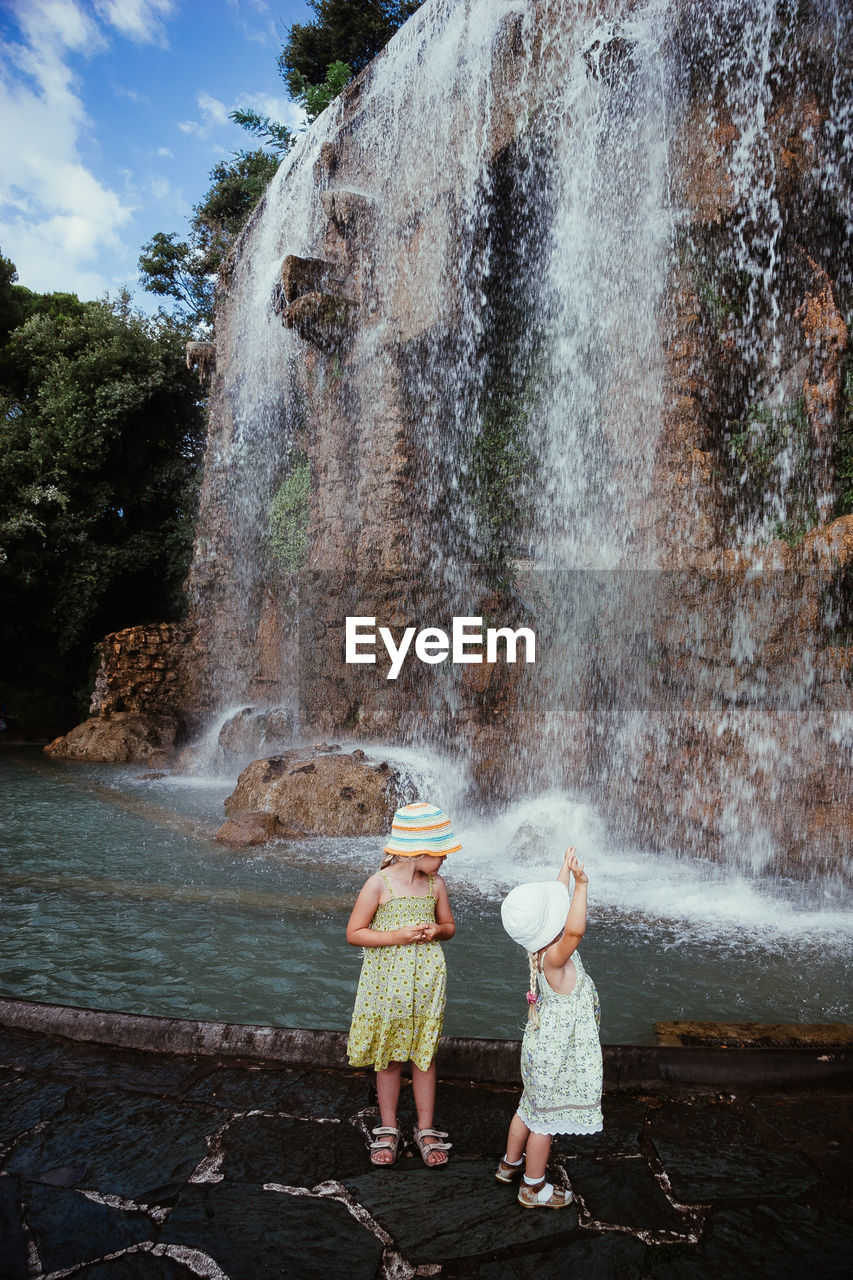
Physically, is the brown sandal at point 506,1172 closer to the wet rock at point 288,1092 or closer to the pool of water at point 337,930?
the wet rock at point 288,1092

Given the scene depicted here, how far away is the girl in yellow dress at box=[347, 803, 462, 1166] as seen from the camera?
10.1 feet

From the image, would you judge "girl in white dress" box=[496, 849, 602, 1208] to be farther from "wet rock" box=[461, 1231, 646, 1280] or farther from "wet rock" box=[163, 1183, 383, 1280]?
"wet rock" box=[163, 1183, 383, 1280]

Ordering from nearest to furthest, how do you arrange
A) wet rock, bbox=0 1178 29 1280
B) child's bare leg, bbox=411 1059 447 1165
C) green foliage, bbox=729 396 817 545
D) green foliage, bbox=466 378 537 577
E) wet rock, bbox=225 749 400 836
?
wet rock, bbox=0 1178 29 1280, child's bare leg, bbox=411 1059 447 1165, wet rock, bbox=225 749 400 836, green foliage, bbox=729 396 817 545, green foliage, bbox=466 378 537 577

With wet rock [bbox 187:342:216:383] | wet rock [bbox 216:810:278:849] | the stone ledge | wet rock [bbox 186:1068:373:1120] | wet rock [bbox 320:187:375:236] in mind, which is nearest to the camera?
wet rock [bbox 186:1068:373:1120]

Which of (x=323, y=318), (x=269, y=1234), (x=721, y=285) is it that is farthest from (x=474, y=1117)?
(x=323, y=318)

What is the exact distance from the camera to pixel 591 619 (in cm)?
1065

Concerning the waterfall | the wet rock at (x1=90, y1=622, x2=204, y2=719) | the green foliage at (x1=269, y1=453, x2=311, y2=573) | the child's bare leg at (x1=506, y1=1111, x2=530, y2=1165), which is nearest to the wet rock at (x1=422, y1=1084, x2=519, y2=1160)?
the child's bare leg at (x1=506, y1=1111, x2=530, y2=1165)

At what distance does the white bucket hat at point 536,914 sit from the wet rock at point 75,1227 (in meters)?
1.46

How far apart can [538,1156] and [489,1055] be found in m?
0.88

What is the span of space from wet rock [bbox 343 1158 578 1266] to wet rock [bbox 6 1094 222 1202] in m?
0.63

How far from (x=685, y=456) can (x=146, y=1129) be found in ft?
27.8

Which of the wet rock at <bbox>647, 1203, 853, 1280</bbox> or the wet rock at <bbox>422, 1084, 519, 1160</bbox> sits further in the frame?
the wet rock at <bbox>422, 1084, 519, 1160</bbox>

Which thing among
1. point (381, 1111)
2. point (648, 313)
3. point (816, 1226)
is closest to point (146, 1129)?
point (381, 1111)

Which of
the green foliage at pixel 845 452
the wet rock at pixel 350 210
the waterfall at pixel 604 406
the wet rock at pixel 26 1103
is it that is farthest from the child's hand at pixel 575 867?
the wet rock at pixel 350 210
